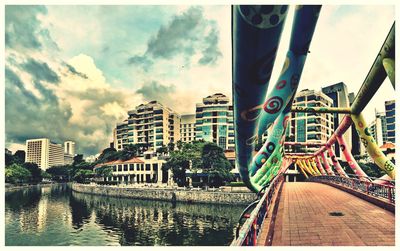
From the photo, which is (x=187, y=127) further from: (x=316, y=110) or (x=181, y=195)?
(x=316, y=110)

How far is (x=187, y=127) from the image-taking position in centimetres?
11794

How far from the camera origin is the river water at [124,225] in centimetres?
Result: 2880

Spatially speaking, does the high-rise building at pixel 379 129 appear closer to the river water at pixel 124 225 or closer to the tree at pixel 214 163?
the tree at pixel 214 163

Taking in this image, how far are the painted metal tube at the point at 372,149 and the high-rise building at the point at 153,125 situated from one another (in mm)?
87395

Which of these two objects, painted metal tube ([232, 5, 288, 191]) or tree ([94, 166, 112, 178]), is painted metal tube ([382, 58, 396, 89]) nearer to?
painted metal tube ([232, 5, 288, 191])

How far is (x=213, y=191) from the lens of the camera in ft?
167

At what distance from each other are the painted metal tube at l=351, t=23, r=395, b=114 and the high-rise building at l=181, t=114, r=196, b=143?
104037 mm

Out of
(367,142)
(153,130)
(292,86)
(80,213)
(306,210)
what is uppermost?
(153,130)

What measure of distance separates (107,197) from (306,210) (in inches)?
2273

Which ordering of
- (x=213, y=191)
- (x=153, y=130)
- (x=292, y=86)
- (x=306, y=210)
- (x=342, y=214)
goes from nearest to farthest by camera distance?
(x=292, y=86) < (x=342, y=214) < (x=306, y=210) < (x=213, y=191) < (x=153, y=130)

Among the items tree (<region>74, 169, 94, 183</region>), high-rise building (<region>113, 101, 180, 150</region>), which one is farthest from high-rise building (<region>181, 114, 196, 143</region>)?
tree (<region>74, 169, 94, 183</region>)

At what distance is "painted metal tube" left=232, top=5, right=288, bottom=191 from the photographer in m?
3.99

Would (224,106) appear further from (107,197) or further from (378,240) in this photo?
(378,240)

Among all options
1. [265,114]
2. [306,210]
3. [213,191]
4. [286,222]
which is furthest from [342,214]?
[213,191]
